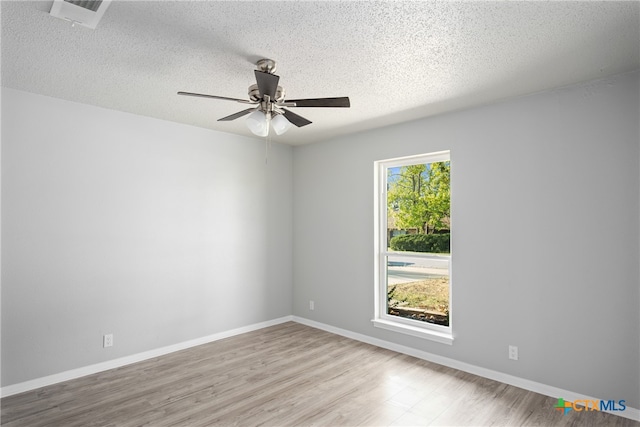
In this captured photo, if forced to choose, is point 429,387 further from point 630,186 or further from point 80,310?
point 80,310

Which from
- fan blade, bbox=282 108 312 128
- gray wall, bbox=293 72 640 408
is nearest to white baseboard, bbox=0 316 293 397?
gray wall, bbox=293 72 640 408

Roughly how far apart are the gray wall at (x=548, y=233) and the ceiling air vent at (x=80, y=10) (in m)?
2.96

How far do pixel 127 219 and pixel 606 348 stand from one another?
4297 millimetres

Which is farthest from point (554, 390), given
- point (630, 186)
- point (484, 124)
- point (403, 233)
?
point (484, 124)

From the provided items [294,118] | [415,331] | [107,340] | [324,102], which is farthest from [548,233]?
[107,340]

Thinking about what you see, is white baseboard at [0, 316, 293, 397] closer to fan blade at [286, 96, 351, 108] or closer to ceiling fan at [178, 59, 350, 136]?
ceiling fan at [178, 59, 350, 136]

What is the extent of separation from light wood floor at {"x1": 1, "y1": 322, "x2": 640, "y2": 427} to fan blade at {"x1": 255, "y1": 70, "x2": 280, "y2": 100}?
2273 millimetres

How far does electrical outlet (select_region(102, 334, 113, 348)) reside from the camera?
3503 mm

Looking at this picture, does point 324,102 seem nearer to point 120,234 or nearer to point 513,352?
point 120,234

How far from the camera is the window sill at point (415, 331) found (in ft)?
11.9

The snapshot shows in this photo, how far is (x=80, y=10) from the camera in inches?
75.1

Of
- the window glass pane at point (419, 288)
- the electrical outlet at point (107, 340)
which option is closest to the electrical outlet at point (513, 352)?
the window glass pane at point (419, 288)

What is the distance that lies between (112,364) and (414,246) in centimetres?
329

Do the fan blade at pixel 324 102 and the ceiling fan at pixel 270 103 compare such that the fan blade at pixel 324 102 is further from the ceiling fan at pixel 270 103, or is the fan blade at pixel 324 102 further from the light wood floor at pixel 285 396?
the light wood floor at pixel 285 396
